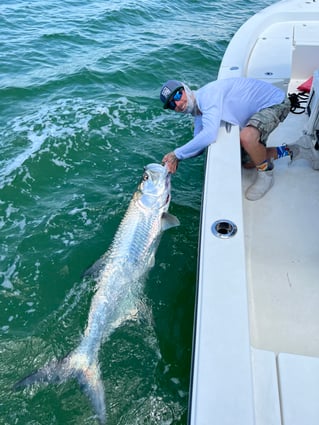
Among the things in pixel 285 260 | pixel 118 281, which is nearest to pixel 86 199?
pixel 118 281

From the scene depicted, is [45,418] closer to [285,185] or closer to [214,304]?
[214,304]

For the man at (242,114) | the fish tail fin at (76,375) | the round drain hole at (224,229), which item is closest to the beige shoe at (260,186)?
the man at (242,114)

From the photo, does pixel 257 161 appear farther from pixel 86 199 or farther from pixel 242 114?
pixel 86 199

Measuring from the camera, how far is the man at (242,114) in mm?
3207

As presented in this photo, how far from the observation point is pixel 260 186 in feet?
10.7

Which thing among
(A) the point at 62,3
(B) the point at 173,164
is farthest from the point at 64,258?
(A) the point at 62,3

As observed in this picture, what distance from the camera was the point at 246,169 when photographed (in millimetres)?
3596

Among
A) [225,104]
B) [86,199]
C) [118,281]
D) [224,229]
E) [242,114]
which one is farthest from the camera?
[86,199]

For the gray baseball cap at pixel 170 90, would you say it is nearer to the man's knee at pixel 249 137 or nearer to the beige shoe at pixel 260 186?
the man's knee at pixel 249 137

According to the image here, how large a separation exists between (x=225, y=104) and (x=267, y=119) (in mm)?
383

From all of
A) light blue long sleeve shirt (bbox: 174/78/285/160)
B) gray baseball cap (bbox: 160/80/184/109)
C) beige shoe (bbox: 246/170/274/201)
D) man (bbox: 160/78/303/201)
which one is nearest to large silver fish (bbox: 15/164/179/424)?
man (bbox: 160/78/303/201)

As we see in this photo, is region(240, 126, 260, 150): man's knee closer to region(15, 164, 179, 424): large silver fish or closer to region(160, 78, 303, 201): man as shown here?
region(160, 78, 303, 201): man

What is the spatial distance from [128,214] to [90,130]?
2628 mm

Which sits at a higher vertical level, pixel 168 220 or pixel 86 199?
pixel 168 220
